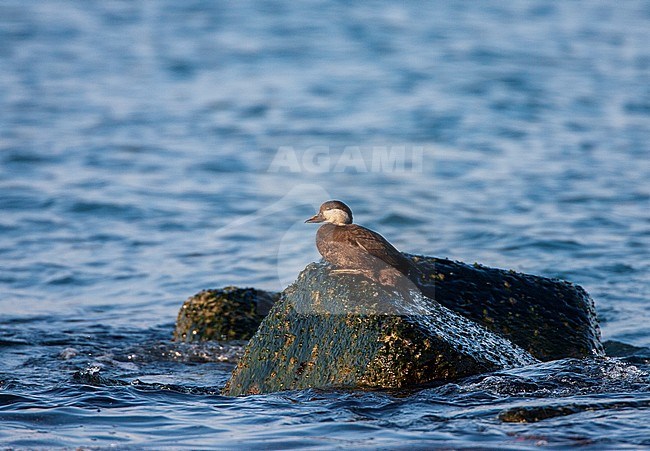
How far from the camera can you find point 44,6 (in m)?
23.0

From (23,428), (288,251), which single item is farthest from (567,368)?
(288,251)

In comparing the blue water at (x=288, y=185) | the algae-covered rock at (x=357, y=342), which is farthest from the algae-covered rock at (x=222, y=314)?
the algae-covered rock at (x=357, y=342)

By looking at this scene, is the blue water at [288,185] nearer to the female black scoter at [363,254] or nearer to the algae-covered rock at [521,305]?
the algae-covered rock at [521,305]

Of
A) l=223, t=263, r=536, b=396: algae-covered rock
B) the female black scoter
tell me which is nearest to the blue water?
l=223, t=263, r=536, b=396: algae-covered rock

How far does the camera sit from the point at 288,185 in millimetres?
13383

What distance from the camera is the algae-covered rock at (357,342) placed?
555cm

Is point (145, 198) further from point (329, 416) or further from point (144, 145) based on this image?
point (329, 416)

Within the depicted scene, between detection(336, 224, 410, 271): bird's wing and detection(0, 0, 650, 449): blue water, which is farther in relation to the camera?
detection(336, 224, 410, 271): bird's wing

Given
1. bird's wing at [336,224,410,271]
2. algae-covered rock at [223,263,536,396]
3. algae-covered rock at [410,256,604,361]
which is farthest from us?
algae-covered rock at [410,256,604,361]

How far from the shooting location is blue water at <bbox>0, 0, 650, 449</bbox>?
17.7 ft

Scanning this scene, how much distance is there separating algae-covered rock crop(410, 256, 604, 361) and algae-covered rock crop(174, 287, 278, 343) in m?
1.67

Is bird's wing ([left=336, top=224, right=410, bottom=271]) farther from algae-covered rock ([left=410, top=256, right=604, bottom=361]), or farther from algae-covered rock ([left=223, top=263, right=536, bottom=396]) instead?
algae-covered rock ([left=410, top=256, right=604, bottom=361])

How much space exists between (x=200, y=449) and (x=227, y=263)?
543 centimetres

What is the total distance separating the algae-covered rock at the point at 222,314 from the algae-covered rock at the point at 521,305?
1.67 meters
